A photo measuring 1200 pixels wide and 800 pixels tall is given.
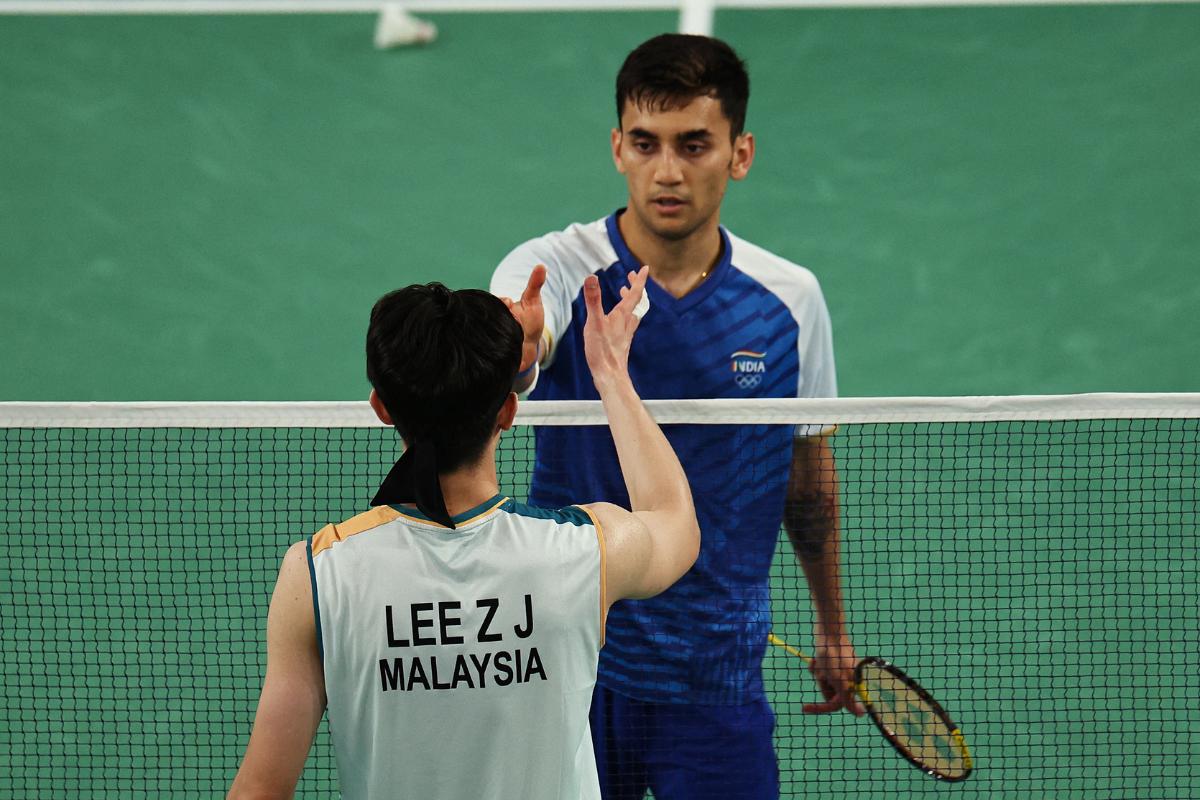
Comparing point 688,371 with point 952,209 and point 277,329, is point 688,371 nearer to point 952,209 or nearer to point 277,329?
point 277,329

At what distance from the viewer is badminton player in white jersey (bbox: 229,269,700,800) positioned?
2381mm

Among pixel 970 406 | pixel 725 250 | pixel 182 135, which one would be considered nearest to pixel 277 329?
pixel 182 135

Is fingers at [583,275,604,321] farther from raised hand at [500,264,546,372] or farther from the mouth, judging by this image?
the mouth

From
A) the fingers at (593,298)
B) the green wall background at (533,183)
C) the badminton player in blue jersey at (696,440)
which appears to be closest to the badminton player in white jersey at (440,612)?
the fingers at (593,298)

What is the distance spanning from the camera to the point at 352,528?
2.47 m

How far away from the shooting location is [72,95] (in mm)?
10328

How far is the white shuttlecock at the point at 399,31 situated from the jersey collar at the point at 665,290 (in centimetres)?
732

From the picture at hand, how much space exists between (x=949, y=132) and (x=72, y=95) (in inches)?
239

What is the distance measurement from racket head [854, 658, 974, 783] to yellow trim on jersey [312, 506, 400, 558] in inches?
70.3

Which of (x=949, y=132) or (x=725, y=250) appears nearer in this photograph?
(x=725, y=250)

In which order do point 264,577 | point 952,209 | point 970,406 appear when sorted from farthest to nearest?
point 952,209 → point 264,577 → point 970,406

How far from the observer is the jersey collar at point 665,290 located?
12.7 ft

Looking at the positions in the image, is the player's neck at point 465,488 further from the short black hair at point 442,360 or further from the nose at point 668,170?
the nose at point 668,170

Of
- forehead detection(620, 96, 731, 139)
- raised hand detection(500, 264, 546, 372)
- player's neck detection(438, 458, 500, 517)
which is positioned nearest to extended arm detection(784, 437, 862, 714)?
forehead detection(620, 96, 731, 139)
